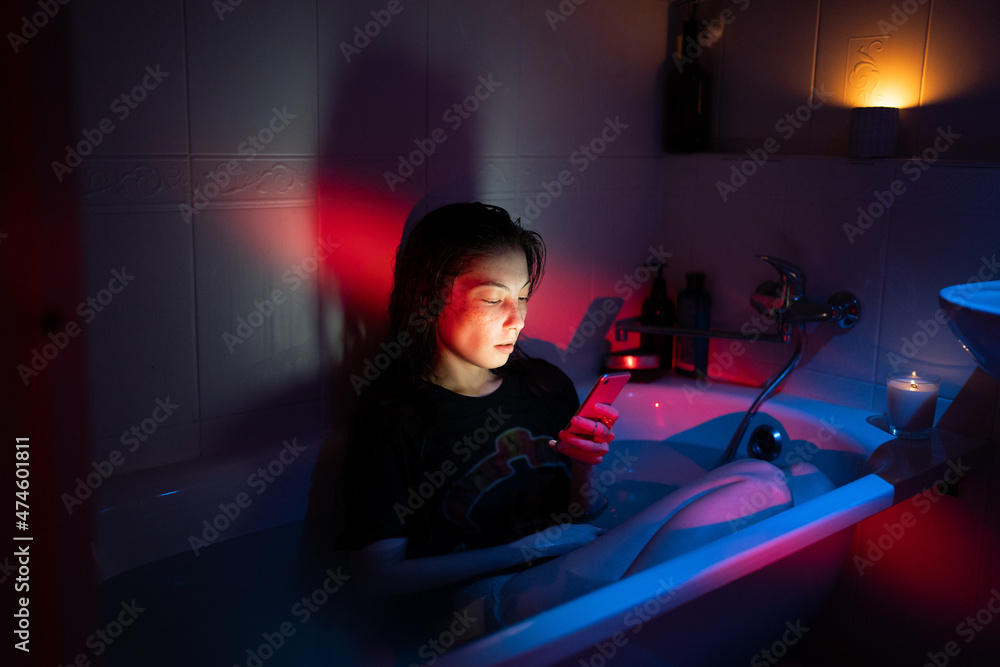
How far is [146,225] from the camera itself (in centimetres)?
135

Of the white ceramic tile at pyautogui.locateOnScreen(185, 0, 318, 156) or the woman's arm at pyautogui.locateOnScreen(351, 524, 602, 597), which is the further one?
the white ceramic tile at pyautogui.locateOnScreen(185, 0, 318, 156)

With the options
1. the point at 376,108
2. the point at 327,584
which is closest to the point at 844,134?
the point at 376,108

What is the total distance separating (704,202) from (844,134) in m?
0.37

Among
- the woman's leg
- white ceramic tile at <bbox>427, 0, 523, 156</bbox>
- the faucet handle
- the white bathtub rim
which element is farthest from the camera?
the faucet handle

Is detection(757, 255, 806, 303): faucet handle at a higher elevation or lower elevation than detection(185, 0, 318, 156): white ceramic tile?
lower

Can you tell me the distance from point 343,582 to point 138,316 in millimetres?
577

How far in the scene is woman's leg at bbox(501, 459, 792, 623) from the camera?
1.15 m

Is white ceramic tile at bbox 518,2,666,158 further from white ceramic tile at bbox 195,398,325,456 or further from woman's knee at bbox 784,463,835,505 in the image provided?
woman's knee at bbox 784,463,835,505

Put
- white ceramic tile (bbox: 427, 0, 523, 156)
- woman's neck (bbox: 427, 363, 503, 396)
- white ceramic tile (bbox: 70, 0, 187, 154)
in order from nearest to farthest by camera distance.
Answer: white ceramic tile (bbox: 70, 0, 187, 154) < woman's neck (bbox: 427, 363, 503, 396) < white ceramic tile (bbox: 427, 0, 523, 156)

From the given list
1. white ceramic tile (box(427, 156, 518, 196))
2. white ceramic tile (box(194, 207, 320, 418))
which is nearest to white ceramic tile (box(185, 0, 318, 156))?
white ceramic tile (box(194, 207, 320, 418))

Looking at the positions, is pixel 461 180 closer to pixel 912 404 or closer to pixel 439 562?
pixel 439 562

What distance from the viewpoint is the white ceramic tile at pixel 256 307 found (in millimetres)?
1451

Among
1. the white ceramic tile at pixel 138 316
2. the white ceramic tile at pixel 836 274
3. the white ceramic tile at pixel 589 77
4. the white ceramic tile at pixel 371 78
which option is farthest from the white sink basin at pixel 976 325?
the white ceramic tile at pixel 138 316

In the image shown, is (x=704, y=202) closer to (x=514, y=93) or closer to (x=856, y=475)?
(x=514, y=93)
